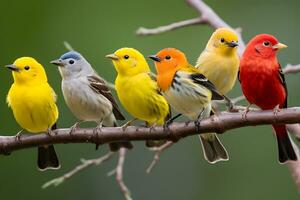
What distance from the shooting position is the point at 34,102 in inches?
262

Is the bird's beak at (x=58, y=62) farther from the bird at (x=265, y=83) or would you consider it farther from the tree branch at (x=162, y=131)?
the bird at (x=265, y=83)

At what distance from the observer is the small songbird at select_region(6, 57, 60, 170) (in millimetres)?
6484

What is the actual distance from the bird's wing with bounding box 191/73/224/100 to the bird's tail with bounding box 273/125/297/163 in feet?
3.01

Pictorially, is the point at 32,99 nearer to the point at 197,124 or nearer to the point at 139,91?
the point at 139,91

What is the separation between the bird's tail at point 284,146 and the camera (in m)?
6.45

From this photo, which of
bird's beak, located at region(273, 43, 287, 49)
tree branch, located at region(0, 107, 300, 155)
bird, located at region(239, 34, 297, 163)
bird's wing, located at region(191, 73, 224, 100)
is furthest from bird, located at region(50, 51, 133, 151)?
bird's beak, located at region(273, 43, 287, 49)

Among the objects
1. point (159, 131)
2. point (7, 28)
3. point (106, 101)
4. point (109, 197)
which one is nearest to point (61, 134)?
point (159, 131)

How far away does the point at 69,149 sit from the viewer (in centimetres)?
1592

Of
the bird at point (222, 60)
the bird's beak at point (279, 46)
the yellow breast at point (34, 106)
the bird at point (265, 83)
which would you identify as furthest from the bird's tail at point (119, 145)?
the bird's beak at point (279, 46)

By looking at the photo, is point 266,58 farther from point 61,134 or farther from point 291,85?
point 291,85

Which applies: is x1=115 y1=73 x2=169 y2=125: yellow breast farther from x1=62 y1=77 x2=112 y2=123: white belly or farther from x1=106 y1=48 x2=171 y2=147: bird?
x1=62 y1=77 x2=112 y2=123: white belly

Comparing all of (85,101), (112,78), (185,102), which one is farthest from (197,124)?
(112,78)

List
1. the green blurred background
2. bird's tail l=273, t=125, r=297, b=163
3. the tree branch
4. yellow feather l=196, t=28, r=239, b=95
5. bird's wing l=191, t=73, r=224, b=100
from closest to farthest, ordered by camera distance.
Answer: the tree branch → bird's wing l=191, t=73, r=224, b=100 → yellow feather l=196, t=28, r=239, b=95 → bird's tail l=273, t=125, r=297, b=163 → the green blurred background

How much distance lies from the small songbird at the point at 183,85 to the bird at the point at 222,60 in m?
0.07
